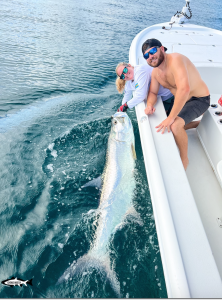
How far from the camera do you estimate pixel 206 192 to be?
2242 millimetres

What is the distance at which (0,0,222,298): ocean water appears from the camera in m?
1.87

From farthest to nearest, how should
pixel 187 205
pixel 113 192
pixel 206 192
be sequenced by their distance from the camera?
1. pixel 113 192
2. pixel 206 192
3. pixel 187 205

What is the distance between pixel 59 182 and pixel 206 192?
1.87m

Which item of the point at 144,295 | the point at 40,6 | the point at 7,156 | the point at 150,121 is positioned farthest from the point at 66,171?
the point at 40,6

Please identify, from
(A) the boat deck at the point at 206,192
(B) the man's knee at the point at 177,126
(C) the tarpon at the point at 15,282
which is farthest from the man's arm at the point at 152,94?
(C) the tarpon at the point at 15,282

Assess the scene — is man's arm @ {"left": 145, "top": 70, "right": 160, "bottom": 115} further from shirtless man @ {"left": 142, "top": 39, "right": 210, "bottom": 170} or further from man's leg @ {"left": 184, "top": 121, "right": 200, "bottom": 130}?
man's leg @ {"left": 184, "top": 121, "right": 200, "bottom": 130}

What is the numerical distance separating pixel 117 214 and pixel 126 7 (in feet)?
70.1

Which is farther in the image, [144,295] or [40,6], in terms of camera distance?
[40,6]

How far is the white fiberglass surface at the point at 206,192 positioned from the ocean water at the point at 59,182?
54cm

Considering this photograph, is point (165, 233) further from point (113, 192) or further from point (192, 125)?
point (192, 125)

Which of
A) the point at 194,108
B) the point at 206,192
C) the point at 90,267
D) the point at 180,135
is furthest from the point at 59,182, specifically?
the point at 194,108

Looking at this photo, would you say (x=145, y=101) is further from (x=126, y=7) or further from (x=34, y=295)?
(x=126, y=7)

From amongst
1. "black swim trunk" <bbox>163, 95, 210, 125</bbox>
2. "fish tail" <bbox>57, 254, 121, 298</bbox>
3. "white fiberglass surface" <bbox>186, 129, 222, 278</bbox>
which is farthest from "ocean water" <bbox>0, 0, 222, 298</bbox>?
"black swim trunk" <bbox>163, 95, 210, 125</bbox>

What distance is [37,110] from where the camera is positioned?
4.62 metres
